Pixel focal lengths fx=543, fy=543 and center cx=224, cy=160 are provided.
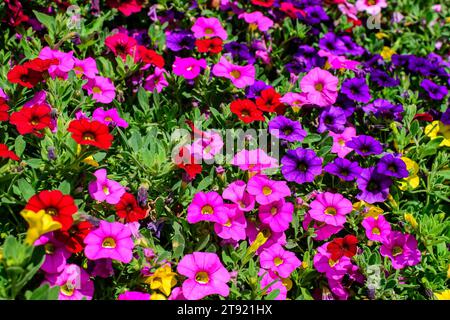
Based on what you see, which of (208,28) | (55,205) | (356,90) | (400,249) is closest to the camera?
(55,205)

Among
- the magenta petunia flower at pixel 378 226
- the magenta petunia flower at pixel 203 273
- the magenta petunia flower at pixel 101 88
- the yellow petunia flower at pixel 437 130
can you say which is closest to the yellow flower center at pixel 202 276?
the magenta petunia flower at pixel 203 273

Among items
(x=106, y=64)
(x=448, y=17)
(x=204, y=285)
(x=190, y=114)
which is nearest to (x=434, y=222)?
(x=204, y=285)

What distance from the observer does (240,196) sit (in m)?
2.70

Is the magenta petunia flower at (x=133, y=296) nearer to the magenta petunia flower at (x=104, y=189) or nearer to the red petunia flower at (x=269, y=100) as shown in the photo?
the magenta petunia flower at (x=104, y=189)

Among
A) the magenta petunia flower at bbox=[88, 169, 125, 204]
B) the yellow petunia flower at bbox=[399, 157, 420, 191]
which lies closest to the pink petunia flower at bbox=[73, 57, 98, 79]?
the magenta petunia flower at bbox=[88, 169, 125, 204]

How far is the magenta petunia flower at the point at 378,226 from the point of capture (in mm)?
2770

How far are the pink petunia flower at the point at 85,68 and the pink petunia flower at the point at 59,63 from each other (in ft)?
0.18

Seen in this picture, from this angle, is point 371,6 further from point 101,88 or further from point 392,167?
point 101,88

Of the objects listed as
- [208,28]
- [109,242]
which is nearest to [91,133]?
[109,242]

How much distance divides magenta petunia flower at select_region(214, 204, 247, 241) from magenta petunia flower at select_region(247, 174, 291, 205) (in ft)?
0.39

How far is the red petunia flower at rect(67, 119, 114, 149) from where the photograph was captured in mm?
2459

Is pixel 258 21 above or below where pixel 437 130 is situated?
above

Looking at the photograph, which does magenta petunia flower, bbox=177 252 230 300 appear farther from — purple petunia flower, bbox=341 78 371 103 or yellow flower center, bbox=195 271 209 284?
purple petunia flower, bbox=341 78 371 103

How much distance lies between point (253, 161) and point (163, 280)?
0.79 m
